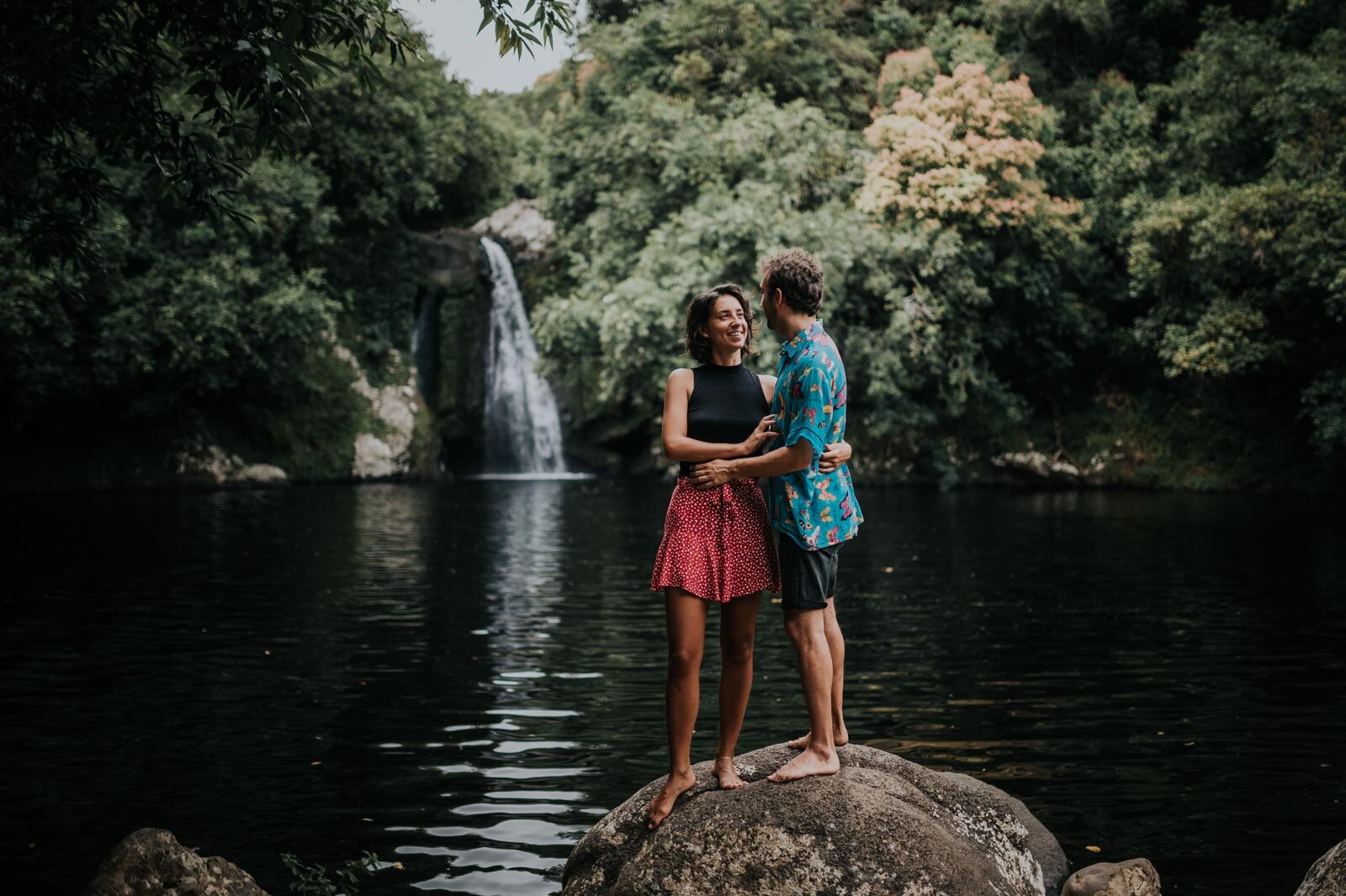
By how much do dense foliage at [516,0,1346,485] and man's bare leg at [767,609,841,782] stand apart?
25677 mm

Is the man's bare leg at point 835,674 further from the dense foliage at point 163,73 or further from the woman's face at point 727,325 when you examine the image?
the dense foliage at point 163,73

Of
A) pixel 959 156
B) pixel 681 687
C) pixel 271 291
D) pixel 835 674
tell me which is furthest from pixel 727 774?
pixel 271 291

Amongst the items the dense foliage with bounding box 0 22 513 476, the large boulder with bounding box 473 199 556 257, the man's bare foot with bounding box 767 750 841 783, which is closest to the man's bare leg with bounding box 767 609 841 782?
the man's bare foot with bounding box 767 750 841 783


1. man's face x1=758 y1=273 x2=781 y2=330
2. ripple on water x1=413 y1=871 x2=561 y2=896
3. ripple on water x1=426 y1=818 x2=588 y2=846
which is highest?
man's face x1=758 y1=273 x2=781 y2=330

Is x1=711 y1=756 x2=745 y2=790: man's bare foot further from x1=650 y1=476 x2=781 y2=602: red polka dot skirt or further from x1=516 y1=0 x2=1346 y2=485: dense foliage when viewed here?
x1=516 y1=0 x2=1346 y2=485: dense foliage

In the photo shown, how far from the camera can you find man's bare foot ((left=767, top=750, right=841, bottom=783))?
17.8 feet

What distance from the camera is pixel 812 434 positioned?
524 centimetres

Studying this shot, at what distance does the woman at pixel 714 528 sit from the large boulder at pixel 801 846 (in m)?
0.22

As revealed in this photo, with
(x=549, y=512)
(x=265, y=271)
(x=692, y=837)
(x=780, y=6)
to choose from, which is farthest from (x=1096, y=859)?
(x=780, y=6)

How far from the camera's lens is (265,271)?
3525cm

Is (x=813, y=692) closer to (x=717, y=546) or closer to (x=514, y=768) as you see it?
(x=717, y=546)

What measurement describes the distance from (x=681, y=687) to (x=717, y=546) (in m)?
0.66

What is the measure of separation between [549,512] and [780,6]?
19.0 meters

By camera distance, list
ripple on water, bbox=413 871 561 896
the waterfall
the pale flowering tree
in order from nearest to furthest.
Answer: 1. ripple on water, bbox=413 871 561 896
2. the pale flowering tree
3. the waterfall
